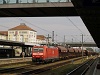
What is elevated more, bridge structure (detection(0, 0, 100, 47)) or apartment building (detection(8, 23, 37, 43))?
apartment building (detection(8, 23, 37, 43))

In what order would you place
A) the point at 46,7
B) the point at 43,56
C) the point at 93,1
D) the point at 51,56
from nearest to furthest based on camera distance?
the point at 93,1, the point at 46,7, the point at 43,56, the point at 51,56

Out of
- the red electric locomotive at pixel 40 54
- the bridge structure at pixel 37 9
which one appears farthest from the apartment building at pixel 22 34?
the bridge structure at pixel 37 9

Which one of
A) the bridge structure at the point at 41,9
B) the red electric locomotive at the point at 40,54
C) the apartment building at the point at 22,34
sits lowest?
the red electric locomotive at the point at 40,54

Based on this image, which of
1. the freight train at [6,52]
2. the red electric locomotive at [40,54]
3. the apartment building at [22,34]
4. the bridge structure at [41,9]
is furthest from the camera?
the apartment building at [22,34]

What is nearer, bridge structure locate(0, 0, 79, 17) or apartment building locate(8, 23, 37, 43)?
bridge structure locate(0, 0, 79, 17)

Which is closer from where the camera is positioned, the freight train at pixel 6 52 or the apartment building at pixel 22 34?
the freight train at pixel 6 52

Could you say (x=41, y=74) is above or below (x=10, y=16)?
below

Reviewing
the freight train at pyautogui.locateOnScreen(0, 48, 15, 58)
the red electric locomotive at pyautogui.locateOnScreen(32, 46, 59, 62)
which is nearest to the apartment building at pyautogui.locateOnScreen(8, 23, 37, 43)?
the freight train at pyautogui.locateOnScreen(0, 48, 15, 58)

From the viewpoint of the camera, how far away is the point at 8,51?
8519 centimetres

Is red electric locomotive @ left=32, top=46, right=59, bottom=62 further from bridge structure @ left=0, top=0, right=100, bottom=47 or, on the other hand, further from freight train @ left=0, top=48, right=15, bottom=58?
freight train @ left=0, top=48, right=15, bottom=58

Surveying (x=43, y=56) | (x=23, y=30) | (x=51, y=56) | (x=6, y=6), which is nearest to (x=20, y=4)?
(x=6, y=6)

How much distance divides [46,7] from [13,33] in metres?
158

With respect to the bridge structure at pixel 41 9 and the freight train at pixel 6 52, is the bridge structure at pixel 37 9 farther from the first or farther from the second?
the freight train at pixel 6 52

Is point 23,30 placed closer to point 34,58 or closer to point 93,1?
point 34,58
